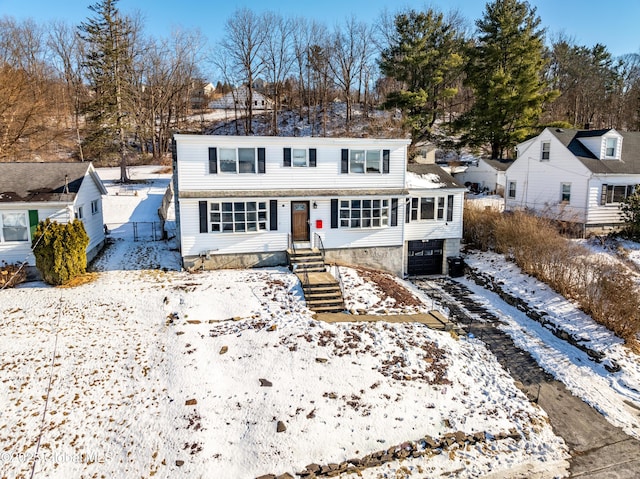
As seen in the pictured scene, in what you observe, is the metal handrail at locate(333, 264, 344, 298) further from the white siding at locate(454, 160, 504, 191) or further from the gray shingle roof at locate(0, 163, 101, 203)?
the white siding at locate(454, 160, 504, 191)

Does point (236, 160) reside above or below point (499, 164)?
below

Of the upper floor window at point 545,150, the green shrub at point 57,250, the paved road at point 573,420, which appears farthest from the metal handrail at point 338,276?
the upper floor window at point 545,150

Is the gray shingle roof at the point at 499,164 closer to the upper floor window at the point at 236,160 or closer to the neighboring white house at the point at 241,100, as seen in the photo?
the upper floor window at the point at 236,160

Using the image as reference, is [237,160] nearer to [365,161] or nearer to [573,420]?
[365,161]

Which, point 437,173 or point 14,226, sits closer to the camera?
point 14,226

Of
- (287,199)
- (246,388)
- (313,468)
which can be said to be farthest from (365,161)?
(313,468)
